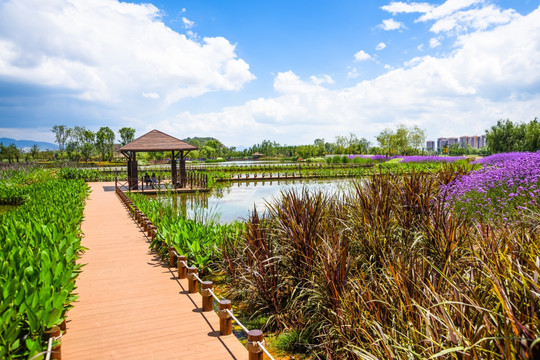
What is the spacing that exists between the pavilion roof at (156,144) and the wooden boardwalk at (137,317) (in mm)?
12535

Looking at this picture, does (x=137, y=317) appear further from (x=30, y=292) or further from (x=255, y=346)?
(x=255, y=346)

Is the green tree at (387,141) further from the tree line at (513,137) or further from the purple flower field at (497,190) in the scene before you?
the purple flower field at (497,190)

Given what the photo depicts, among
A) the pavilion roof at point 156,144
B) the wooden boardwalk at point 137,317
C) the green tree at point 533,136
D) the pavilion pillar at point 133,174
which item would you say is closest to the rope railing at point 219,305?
the wooden boardwalk at point 137,317

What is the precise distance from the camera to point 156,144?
1948 centimetres

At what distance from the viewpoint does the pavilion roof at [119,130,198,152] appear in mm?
18859

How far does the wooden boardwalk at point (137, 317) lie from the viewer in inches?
137

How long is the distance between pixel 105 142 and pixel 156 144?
45.9 meters

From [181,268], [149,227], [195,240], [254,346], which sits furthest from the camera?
[149,227]

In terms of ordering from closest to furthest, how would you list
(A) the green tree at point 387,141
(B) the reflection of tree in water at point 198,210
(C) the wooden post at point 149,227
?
(C) the wooden post at point 149,227 → (B) the reflection of tree in water at point 198,210 → (A) the green tree at point 387,141

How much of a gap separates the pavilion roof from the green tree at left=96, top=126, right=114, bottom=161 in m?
43.4

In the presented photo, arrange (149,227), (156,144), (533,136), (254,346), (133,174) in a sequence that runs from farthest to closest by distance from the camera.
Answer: (533,136) → (133,174) → (156,144) → (149,227) → (254,346)

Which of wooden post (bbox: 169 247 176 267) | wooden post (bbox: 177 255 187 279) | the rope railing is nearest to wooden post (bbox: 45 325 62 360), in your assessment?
the rope railing

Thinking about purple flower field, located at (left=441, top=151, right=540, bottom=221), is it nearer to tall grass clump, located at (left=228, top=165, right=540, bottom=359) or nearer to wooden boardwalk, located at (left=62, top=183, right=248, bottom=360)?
tall grass clump, located at (left=228, top=165, right=540, bottom=359)

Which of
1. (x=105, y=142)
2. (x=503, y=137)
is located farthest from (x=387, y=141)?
(x=105, y=142)
